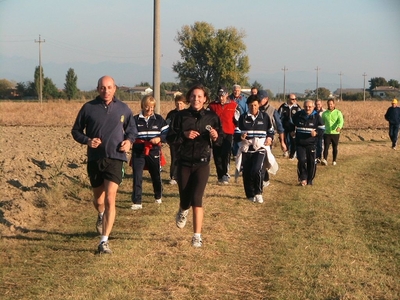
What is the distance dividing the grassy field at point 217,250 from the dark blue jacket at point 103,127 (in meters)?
1.27

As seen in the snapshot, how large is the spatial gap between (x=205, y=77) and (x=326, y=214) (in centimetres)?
6454

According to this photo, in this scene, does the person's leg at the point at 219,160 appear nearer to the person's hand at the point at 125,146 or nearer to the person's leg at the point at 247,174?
the person's leg at the point at 247,174

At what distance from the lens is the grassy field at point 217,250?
6.69 m

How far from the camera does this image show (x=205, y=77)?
246 ft

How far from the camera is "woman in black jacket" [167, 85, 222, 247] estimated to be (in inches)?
325

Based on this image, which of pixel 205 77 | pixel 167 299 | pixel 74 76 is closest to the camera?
pixel 167 299

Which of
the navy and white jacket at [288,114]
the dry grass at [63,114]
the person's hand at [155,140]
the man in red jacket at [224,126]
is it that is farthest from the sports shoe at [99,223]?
the dry grass at [63,114]

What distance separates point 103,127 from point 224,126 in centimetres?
636

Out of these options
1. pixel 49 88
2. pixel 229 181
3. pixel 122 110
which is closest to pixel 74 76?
pixel 49 88

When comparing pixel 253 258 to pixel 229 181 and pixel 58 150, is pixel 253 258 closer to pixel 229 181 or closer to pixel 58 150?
pixel 229 181

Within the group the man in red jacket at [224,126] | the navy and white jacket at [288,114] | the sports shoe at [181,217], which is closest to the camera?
the sports shoe at [181,217]

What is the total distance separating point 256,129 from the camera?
11852 mm

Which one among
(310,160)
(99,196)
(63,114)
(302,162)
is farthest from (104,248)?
(63,114)

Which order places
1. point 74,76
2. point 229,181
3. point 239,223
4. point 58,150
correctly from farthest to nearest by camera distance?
point 74,76, point 58,150, point 229,181, point 239,223
